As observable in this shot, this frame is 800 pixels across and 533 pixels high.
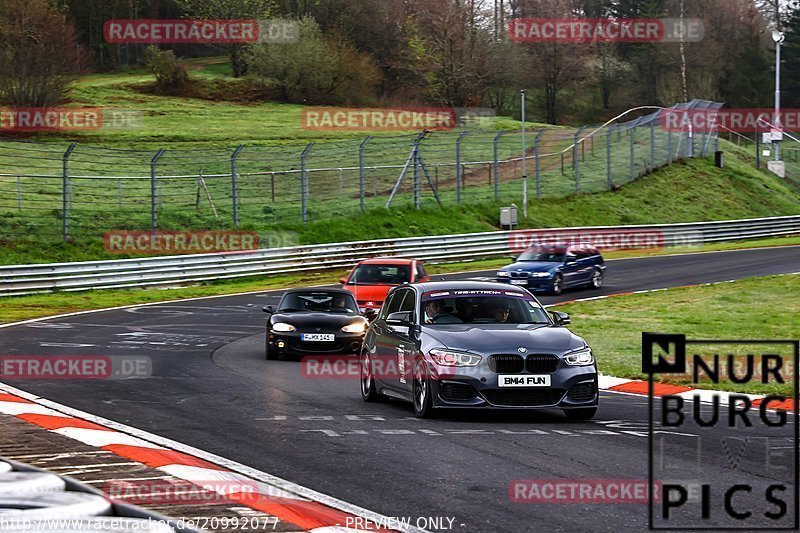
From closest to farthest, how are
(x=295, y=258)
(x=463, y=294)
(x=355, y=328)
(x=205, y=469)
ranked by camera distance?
(x=205, y=469), (x=463, y=294), (x=355, y=328), (x=295, y=258)

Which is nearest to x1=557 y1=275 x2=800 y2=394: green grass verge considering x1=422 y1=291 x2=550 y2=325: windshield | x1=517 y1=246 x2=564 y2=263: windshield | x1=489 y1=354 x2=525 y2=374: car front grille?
x1=517 y1=246 x2=564 y2=263: windshield

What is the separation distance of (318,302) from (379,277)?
5839mm

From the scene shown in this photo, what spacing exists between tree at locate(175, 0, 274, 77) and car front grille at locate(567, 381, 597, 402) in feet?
256

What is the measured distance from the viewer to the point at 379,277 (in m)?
26.2

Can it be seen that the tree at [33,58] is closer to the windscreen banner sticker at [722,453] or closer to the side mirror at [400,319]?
the windscreen banner sticker at [722,453]

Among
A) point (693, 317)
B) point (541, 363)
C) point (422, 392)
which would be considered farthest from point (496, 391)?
point (693, 317)

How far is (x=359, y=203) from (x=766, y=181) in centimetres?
2939

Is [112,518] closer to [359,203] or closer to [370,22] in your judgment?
[359,203]

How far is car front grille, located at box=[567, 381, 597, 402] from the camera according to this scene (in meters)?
12.0

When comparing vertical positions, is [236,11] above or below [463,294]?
above

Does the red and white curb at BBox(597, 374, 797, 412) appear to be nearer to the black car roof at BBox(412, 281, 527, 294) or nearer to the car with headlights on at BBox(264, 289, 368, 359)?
the black car roof at BBox(412, 281, 527, 294)

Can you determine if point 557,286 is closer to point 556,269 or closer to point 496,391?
point 556,269

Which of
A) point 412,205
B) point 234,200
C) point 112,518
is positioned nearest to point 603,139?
point 412,205

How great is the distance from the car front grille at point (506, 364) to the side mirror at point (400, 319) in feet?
4.95
